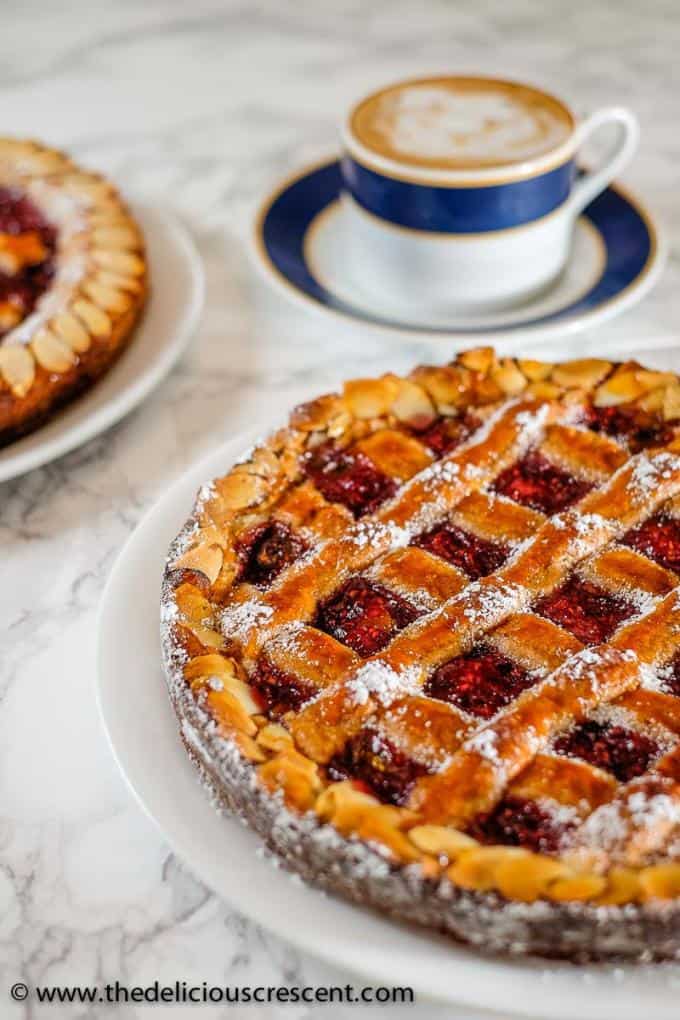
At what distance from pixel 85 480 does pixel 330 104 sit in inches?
44.4

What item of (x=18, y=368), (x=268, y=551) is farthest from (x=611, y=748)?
(x=18, y=368)

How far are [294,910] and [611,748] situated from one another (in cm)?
27

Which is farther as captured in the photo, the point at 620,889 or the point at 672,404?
the point at 672,404

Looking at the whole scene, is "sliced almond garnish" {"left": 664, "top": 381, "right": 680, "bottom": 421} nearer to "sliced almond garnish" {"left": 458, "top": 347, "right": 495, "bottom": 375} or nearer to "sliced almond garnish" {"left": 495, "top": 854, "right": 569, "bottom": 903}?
"sliced almond garnish" {"left": 458, "top": 347, "right": 495, "bottom": 375}

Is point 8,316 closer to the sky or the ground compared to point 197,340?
closer to the sky

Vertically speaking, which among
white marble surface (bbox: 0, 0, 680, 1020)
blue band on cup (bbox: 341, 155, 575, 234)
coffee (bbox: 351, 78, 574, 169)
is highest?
coffee (bbox: 351, 78, 574, 169)

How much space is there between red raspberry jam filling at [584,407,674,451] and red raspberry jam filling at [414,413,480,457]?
0.12 metres

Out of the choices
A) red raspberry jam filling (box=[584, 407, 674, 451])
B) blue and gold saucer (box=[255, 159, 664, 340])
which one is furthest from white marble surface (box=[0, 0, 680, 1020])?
red raspberry jam filling (box=[584, 407, 674, 451])

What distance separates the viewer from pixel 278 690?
920 millimetres

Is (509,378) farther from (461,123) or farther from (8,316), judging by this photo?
(8,316)

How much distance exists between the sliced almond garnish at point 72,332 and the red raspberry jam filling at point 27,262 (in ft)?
0.27

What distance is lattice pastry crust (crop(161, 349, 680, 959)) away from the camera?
75 cm

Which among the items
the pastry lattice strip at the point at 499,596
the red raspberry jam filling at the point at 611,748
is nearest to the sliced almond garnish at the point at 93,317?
the pastry lattice strip at the point at 499,596

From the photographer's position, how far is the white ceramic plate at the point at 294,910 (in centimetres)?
74
